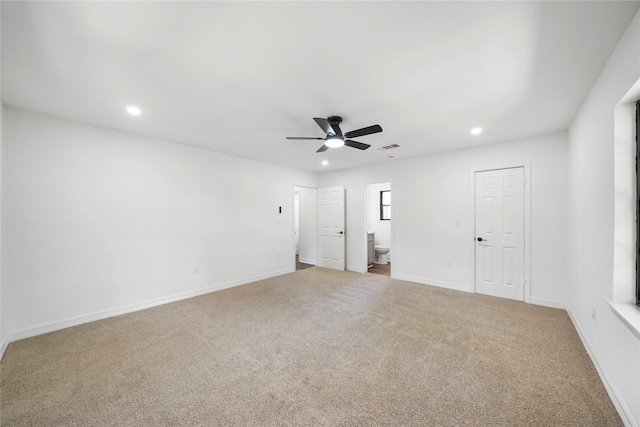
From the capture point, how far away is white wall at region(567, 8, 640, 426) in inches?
59.1

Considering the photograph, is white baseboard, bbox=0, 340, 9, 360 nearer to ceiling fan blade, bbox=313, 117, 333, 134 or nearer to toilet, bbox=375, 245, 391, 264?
ceiling fan blade, bbox=313, 117, 333, 134

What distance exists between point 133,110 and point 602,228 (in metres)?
4.56

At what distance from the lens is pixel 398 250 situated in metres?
4.97

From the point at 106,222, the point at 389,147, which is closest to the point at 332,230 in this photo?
the point at 389,147

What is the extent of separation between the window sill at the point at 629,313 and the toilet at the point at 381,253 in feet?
15.9

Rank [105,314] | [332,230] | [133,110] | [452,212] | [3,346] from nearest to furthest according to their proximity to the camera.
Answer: [3,346] < [133,110] < [105,314] < [452,212] < [332,230]

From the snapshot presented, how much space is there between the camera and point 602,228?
1958 millimetres

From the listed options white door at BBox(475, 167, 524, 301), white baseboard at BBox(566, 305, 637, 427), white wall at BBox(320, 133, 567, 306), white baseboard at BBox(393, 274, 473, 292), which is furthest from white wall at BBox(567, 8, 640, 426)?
white baseboard at BBox(393, 274, 473, 292)

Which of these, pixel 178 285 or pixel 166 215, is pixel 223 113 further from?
pixel 178 285

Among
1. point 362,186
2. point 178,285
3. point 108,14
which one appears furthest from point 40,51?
point 362,186

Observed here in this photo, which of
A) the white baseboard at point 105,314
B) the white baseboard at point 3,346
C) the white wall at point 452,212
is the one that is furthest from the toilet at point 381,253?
the white baseboard at point 3,346

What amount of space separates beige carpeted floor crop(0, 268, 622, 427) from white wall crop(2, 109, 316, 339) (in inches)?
16.4

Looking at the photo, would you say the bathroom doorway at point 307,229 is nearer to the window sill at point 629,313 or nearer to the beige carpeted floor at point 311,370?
the beige carpeted floor at point 311,370

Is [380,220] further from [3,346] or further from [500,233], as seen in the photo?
[3,346]
